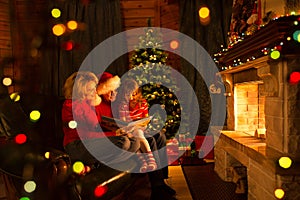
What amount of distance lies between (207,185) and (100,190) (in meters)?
1.47

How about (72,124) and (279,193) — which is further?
(72,124)

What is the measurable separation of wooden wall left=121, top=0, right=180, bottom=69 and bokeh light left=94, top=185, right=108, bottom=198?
318cm

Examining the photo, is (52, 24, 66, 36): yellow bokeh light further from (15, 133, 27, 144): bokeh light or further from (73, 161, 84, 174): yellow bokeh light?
(73, 161, 84, 174): yellow bokeh light

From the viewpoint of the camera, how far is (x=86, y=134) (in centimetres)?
221

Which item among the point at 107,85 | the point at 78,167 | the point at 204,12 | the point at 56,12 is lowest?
the point at 78,167

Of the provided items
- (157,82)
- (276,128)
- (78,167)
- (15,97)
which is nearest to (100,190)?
(78,167)

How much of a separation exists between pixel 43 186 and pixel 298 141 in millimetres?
1724

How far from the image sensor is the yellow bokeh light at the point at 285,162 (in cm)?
185

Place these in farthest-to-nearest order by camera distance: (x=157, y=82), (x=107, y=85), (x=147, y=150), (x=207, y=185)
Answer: (x=157, y=82) < (x=207, y=185) < (x=107, y=85) < (x=147, y=150)

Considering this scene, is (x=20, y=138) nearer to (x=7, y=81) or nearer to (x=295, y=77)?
(x=295, y=77)

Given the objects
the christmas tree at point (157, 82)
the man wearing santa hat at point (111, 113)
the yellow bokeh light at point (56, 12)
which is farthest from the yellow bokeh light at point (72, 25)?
the man wearing santa hat at point (111, 113)

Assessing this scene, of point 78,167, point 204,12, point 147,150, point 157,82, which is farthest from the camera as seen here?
point 204,12

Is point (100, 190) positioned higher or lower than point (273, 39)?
lower

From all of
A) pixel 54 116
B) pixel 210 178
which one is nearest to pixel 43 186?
pixel 54 116
